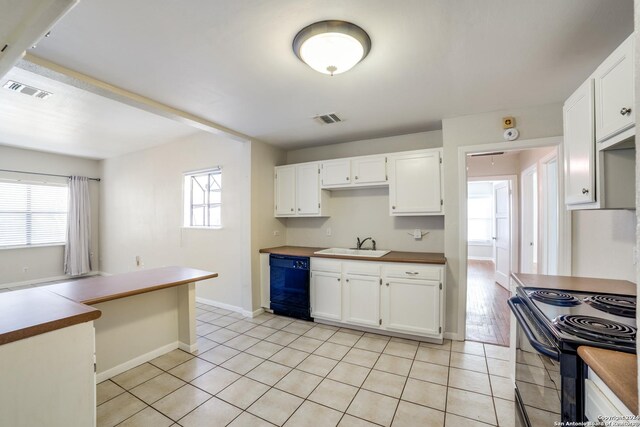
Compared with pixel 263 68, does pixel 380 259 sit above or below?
below

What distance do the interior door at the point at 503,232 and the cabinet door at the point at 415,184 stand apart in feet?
9.58

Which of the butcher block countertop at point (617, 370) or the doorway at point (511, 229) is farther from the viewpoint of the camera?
the doorway at point (511, 229)

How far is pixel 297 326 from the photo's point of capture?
3.39 m

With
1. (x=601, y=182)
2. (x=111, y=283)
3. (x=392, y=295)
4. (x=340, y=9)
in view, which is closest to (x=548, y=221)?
(x=392, y=295)

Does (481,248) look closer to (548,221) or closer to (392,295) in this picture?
(548,221)

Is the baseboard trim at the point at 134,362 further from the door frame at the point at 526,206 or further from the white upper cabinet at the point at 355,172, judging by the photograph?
the door frame at the point at 526,206

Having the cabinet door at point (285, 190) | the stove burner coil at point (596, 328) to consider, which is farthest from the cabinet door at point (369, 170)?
the stove burner coil at point (596, 328)

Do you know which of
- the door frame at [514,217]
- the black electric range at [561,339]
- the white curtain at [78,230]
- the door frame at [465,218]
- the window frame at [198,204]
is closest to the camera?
the black electric range at [561,339]

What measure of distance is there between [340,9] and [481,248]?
9.22m

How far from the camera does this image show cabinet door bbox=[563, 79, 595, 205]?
5.03 ft

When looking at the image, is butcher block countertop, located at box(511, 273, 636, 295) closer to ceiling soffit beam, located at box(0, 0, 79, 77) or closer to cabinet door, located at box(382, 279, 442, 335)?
cabinet door, located at box(382, 279, 442, 335)

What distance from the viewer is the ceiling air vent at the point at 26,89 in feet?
8.45

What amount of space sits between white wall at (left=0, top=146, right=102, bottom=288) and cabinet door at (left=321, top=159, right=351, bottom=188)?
222 inches

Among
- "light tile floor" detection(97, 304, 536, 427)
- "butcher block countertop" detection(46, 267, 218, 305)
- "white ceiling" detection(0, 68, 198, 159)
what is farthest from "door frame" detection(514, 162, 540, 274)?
"white ceiling" detection(0, 68, 198, 159)
